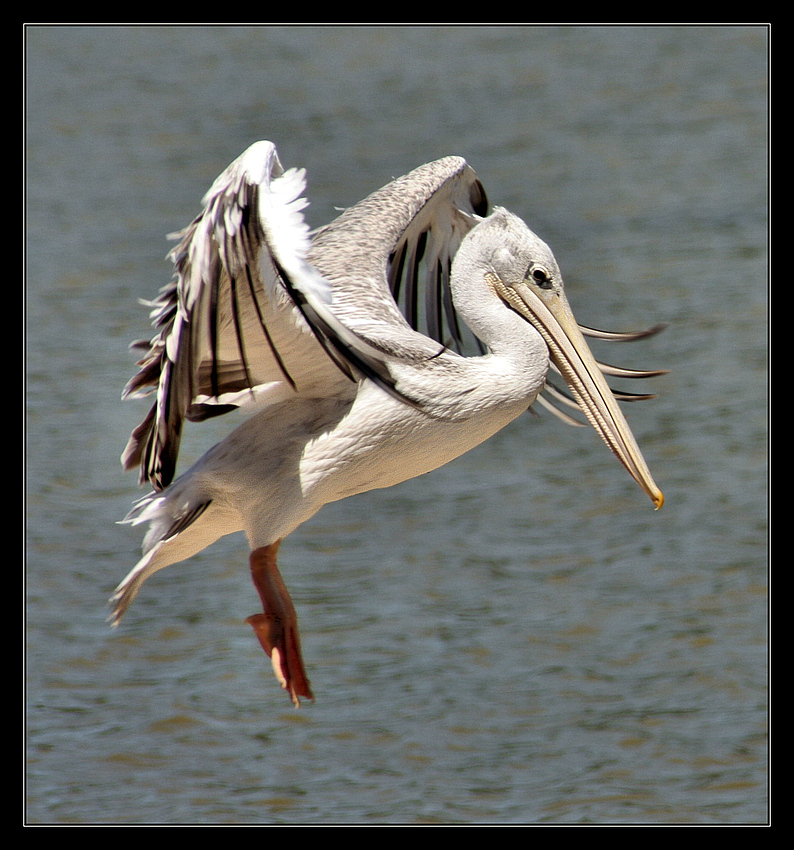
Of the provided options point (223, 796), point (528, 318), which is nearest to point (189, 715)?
point (223, 796)

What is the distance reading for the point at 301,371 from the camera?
534cm

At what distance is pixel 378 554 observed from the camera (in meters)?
9.16

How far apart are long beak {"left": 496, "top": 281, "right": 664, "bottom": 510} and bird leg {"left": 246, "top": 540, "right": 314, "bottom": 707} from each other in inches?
47.3

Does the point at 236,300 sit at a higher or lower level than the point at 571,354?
higher

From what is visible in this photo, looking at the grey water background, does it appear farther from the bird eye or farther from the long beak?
the bird eye

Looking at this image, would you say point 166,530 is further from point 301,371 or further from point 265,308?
point 265,308

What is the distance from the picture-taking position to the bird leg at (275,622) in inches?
216

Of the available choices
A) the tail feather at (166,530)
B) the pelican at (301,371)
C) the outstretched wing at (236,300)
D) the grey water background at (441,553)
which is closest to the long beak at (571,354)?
the pelican at (301,371)

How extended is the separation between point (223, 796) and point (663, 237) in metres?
6.98

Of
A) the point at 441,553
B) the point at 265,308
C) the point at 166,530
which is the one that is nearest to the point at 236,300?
the point at 265,308

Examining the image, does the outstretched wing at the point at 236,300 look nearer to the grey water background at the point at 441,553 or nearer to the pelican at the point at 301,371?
the pelican at the point at 301,371

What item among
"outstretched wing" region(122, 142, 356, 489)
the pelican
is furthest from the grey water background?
"outstretched wing" region(122, 142, 356, 489)

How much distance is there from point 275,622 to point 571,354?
4.66 feet

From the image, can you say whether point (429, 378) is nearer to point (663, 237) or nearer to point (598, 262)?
point (598, 262)
